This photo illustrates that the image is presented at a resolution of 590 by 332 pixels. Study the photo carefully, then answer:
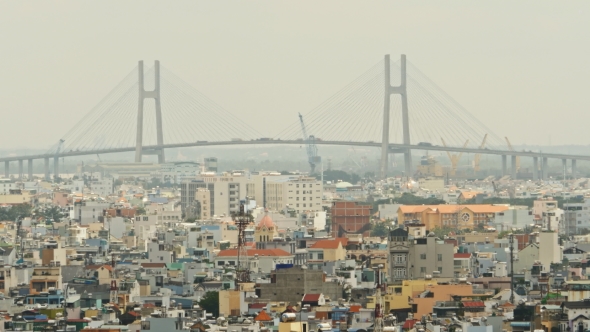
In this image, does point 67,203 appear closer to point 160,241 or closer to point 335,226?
point 335,226

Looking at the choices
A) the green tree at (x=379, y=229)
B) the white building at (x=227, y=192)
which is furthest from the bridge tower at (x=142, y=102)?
the green tree at (x=379, y=229)

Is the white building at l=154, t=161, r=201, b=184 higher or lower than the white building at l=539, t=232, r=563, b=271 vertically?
higher

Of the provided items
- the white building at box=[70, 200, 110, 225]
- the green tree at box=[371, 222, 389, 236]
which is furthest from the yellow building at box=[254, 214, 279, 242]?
the white building at box=[70, 200, 110, 225]

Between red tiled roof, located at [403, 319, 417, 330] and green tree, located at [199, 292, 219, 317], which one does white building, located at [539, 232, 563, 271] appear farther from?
red tiled roof, located at [403, 319, 417, 330]

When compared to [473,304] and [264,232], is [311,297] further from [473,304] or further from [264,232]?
[264,232]

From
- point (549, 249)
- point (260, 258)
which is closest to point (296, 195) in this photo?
point (549, 249)

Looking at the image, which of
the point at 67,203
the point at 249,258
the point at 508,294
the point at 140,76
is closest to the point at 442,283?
the point at 508,294
